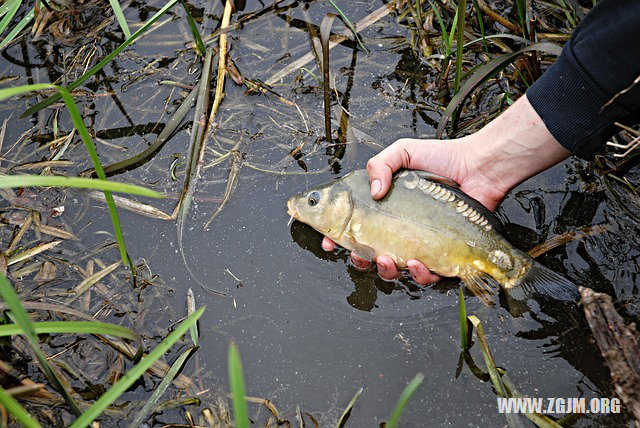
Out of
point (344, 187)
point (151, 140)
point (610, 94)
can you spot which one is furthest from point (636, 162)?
point (151, 140)

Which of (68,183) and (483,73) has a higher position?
(68,183)

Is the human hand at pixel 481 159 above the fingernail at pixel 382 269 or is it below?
above

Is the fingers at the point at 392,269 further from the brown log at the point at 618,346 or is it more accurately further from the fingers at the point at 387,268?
the brown log at the point at 618,346

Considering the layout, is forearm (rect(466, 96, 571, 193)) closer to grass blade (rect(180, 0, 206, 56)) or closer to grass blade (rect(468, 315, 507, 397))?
grass blade (rect(468, 315, 507, 397))

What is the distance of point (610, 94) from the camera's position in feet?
9.55

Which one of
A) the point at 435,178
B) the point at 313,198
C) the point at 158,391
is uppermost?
the point at 435,178

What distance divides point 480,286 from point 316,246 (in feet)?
2.99

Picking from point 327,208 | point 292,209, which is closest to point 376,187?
point 327,208

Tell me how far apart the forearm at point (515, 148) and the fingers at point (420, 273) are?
0.65 meters

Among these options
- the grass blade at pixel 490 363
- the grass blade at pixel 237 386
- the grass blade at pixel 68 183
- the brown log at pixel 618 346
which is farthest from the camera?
→ the grass blade at pixel 490 363

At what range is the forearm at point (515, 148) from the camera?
3.22 m

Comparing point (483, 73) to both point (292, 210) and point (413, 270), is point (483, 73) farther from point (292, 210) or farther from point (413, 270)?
point (292, 210)

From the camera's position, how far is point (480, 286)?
3197 mm

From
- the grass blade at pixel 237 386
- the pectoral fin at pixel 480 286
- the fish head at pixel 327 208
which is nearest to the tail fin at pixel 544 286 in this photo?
the pectoral fin at pixel 480 286
